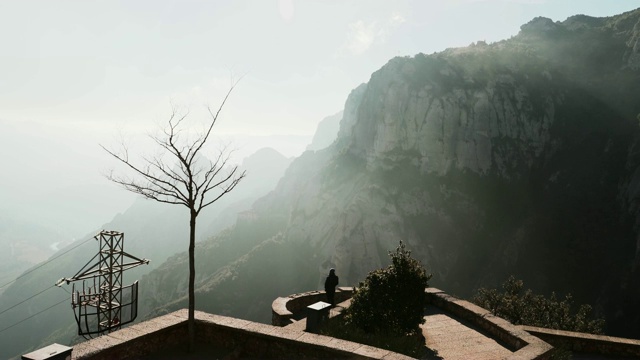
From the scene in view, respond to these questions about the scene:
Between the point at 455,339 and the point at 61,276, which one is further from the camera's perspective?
the point at 61,276

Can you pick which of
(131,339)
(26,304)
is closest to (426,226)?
(131,339)

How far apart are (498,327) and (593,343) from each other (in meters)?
3.31

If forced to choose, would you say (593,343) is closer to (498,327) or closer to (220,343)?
(498,327)

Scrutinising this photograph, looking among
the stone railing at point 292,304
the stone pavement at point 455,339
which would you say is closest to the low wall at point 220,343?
the stone pavement at point 455,339

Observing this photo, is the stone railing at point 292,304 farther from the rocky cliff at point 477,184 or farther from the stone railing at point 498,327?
the rocky cliff at point 477,184

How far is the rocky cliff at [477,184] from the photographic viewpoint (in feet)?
195

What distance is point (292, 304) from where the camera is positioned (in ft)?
51.7

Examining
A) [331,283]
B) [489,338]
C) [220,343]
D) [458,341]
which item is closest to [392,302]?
[458,341]

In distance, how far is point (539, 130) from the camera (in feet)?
245

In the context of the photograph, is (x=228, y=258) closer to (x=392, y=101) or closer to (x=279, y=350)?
(x=392, y=101)

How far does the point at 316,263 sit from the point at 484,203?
111 feet

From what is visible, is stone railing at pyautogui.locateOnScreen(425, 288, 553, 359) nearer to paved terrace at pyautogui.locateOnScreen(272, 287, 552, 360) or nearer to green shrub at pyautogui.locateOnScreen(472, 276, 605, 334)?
paved terrace at pyautogui.locateOnScreen(272, 287, 552, 360)

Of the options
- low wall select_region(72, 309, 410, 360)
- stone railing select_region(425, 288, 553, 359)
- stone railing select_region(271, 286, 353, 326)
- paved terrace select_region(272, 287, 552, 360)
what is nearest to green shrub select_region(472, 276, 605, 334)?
stone railing select_region(425, 288, 553, 359)

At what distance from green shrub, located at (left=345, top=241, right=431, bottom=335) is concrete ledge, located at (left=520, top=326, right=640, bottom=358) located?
4648 millimetres
